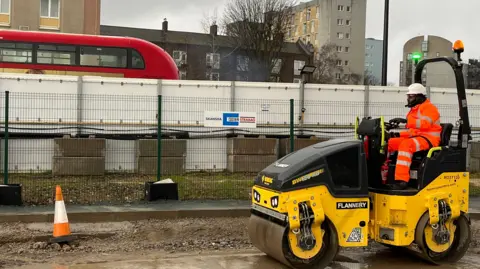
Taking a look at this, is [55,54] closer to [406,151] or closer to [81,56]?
[81,56]

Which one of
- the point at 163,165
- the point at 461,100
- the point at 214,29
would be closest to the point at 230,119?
the point at 163,165

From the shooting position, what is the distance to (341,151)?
6.29m

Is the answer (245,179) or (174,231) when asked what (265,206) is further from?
(245,179)

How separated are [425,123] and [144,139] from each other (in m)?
9.82

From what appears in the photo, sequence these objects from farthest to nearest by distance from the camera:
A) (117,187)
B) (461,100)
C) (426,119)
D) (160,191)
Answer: (117,187) → (160,191) → (461,100) → (426,119)

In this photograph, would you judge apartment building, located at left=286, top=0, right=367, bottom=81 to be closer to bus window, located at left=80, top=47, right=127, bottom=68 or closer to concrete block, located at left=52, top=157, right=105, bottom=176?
bus window, located at left=80, top=47, right=127, bottom=68

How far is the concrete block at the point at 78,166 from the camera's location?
14070 millimetres

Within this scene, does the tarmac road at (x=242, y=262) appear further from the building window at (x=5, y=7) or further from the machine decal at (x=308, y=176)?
the building window at (x=5, y=7)

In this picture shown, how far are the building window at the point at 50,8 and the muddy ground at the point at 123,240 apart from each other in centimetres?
3287

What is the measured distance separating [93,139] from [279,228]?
975cm

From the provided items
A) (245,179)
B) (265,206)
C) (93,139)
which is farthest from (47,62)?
(265,206)

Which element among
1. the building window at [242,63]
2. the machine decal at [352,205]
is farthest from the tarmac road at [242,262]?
the building window at [242,63]

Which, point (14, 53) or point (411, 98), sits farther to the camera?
point (14, 53)

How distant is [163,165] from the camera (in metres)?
15.0
